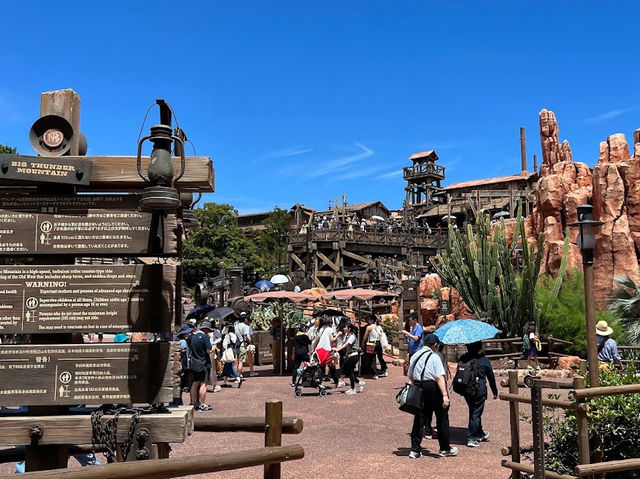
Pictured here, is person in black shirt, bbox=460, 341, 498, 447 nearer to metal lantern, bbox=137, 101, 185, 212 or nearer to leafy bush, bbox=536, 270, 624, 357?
metal lantern, bbox=137, 101, 185, 212

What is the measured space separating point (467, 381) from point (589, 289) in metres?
2.68

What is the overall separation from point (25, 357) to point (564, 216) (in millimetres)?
23949

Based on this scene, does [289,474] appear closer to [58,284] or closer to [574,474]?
[574,474]

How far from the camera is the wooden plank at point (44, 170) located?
370 centimetres

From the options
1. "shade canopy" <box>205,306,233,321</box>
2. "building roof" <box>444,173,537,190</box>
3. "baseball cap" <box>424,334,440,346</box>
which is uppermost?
"building roof" <box>444,173,537,190</box>

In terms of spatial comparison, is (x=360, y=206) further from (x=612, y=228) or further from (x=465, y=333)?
(x=465, y=333)

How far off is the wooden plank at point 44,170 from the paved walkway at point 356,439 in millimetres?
3919

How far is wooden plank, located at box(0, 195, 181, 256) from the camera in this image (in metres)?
3.71

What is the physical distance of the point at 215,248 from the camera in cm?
4131

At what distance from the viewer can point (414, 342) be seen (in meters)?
11.5

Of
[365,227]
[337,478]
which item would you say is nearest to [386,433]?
[337,478]

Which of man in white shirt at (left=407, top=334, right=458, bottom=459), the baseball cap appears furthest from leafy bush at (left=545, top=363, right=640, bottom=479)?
the baseball cap

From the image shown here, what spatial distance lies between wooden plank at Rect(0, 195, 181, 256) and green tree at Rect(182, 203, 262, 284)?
35.6 meters

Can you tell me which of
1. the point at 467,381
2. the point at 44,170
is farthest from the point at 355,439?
the point at 44,170
